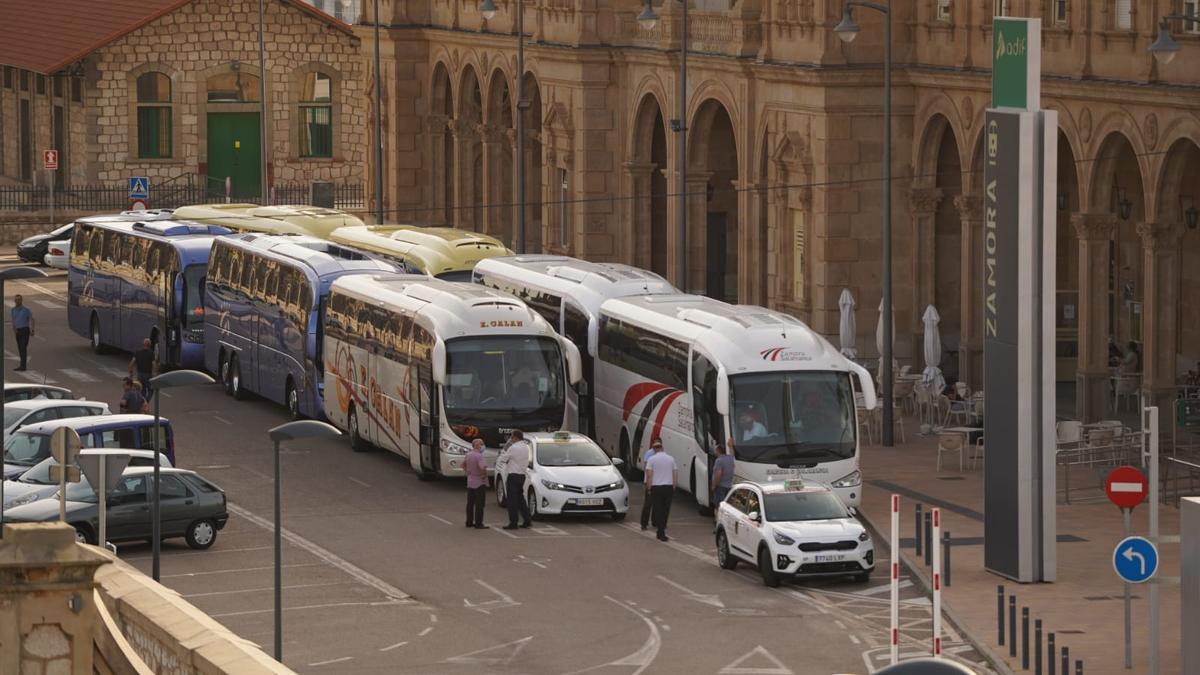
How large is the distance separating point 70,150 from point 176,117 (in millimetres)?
3910

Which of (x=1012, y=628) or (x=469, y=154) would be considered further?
(x=469, y=154)

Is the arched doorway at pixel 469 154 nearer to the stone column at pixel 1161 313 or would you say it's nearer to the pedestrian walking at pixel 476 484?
the stone column at pixel 1161 313

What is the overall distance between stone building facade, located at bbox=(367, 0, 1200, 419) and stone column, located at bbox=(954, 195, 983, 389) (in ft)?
0.14

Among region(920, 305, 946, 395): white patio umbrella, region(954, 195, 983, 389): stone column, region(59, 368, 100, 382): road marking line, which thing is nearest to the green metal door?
region(59, 368, 100, 382): road marking line

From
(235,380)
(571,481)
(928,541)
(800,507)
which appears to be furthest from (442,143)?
(800,507)

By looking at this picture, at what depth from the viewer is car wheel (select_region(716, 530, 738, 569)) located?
33594 millimetres

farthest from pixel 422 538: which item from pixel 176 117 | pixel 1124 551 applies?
pixel 176 117

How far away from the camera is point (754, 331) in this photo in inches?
1494

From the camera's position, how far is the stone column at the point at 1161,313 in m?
43.5

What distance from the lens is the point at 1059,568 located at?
33.0 meters

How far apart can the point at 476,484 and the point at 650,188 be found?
94.5 ft

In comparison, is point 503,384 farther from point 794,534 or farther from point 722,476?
→ point 794,534

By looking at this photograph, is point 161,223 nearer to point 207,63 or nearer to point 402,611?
point 402,611

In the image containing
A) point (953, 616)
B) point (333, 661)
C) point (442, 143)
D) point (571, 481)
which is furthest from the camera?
point (442, 143)
